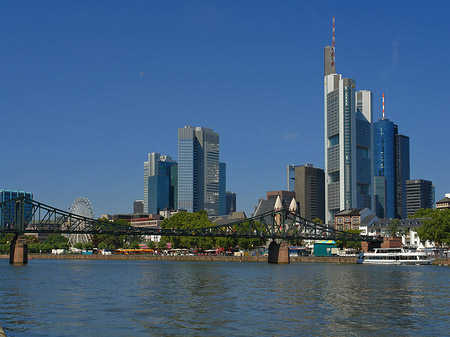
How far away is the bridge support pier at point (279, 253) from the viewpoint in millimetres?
156738

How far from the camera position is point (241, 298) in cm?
5591

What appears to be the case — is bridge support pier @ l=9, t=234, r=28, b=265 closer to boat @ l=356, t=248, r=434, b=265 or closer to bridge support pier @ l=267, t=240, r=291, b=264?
bridge support pier @ l=267, t=240, r=291, b=264

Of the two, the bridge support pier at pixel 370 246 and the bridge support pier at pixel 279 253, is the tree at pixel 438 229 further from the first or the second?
the bridge support pier at pixel 279 253

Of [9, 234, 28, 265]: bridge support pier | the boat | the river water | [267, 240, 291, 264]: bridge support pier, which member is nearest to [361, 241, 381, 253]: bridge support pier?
the boat

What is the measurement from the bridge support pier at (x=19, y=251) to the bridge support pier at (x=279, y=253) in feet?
191

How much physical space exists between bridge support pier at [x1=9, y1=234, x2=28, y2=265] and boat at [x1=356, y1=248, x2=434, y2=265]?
263 ft

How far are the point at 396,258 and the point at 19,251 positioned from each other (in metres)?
87.0

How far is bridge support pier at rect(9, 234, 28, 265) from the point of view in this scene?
139 metres

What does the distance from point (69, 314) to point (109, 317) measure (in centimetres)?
342

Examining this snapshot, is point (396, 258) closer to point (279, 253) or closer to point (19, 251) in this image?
point (279, 253)

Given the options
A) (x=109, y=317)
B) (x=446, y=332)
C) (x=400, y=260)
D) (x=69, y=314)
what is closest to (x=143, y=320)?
(x=109, y=317)

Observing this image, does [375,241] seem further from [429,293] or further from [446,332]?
[446,332]

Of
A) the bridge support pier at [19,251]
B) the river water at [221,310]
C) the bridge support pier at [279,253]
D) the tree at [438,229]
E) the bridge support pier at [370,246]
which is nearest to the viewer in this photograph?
the river water at [221,310]

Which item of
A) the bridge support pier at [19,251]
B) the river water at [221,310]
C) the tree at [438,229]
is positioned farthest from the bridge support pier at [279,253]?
the river water at [221,310]
